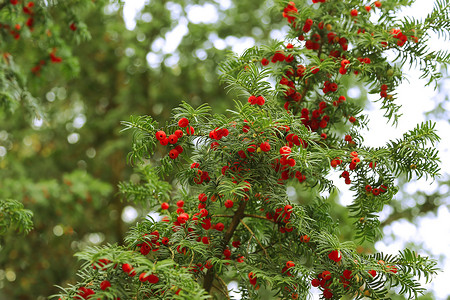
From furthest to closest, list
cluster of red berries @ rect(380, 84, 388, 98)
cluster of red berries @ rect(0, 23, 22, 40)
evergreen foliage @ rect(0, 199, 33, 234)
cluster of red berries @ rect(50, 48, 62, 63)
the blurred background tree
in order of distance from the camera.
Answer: the blurred background tree, cluster of red berries @ rect(50, 48, 62, 63), cluster of red berries @ rect(0, 23, 22, 40), evergreen foliage @ rect(0, 199, 33, 234), cluster of red berries @ rect(380, 84, 388, 98)

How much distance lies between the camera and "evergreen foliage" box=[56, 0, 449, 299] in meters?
0.91

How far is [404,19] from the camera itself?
1.12 metres

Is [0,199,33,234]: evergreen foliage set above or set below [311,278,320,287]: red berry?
below

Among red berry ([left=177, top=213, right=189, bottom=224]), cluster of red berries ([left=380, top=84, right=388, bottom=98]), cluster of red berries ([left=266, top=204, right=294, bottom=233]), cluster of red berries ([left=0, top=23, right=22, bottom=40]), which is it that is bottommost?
cluster of red berries ([left=0, top=23, right=22, bottom=40])

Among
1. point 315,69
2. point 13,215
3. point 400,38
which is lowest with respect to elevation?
point 13,215

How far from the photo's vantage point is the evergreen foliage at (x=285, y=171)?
0.91 metres

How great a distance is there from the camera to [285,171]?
42.3 inches

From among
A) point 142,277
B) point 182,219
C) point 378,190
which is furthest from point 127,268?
point 378,190

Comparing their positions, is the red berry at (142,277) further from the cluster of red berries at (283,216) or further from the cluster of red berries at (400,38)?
the cluster of red berries at (400,38)

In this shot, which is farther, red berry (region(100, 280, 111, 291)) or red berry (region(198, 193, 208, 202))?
red berry (region(198, 193, 208, 202))

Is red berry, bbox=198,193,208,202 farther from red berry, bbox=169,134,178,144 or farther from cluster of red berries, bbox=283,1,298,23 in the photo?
cluster of red berries, bbox=283,1,298,23

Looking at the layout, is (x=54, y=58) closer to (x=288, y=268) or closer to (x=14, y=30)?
(x=14, y=30)

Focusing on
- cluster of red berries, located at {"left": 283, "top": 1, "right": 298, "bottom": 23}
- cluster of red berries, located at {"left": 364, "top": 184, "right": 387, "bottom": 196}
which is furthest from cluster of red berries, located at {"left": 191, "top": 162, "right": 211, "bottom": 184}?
cluster of red berries, located at {"left": 283, "top": 1, "right": 298, "bottom": 23}

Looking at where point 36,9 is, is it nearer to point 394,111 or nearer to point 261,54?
point 261,54
